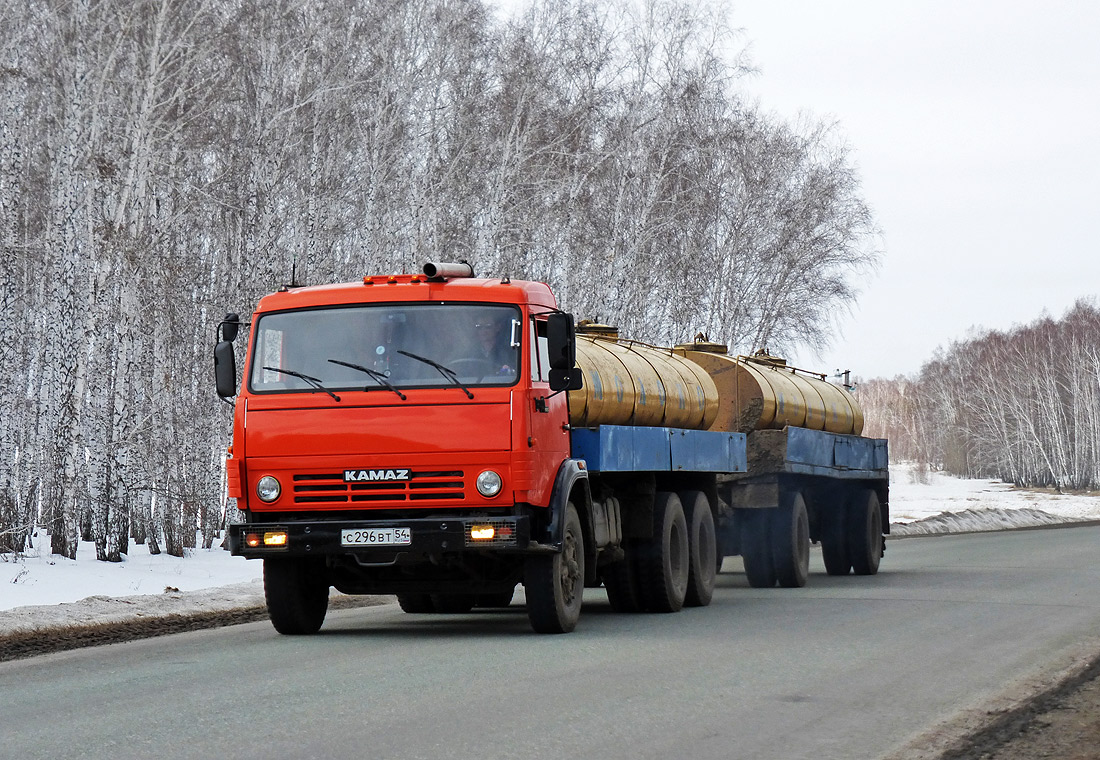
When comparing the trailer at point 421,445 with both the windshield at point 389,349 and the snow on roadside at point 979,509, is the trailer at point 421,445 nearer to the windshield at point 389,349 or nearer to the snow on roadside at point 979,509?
the windshield at point 389,349

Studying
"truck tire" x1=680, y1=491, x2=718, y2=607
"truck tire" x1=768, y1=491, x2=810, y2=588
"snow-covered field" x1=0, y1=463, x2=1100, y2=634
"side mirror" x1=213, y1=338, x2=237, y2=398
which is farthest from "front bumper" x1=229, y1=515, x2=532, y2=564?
"truck tire" x1=768, y1=491, x2=810, y2=588

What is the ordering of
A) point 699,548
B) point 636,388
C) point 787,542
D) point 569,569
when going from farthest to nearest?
point 787,542
point 699,548
point 636,388
point 569,569

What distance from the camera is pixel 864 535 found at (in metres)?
20.9

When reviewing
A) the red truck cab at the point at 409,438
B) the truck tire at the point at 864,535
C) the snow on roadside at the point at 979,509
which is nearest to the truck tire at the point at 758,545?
the truck tire at the point at 864,535

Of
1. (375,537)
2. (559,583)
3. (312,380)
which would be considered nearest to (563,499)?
(559,583)

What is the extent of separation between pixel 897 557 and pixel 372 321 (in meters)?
16.6

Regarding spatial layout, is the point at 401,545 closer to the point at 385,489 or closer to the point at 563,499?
the point at 385,489

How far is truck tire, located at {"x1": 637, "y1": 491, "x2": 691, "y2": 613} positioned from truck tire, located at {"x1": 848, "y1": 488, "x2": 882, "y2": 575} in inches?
261

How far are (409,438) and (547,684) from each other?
2.82m

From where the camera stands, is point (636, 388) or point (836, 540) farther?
point (836, 540)

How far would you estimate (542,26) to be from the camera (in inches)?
1356

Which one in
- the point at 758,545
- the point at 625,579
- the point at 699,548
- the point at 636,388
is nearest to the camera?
the point at 625,579

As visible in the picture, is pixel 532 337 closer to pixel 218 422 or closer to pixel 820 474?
pixel 820 474

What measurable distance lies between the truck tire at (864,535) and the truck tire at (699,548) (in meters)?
5.46
